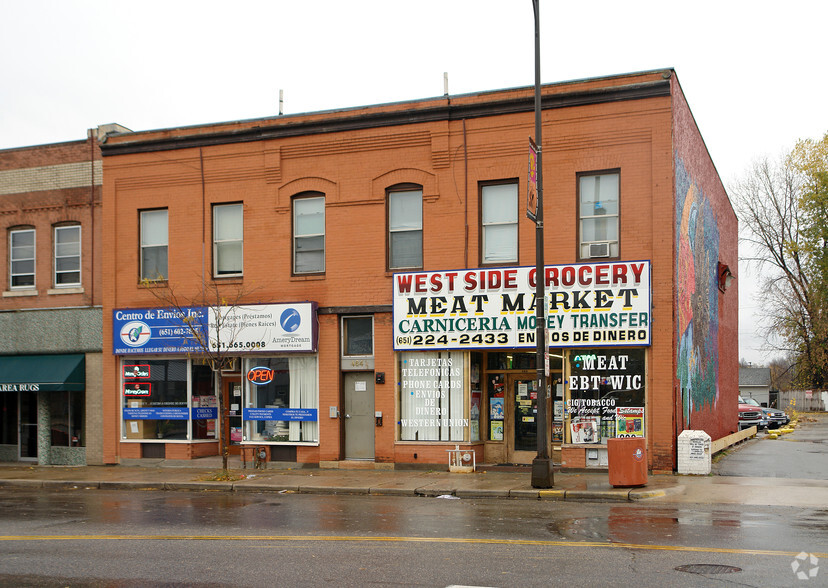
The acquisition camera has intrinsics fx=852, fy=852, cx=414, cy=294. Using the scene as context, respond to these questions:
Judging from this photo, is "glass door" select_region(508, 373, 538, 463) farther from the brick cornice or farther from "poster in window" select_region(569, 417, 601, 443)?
the brick cornice

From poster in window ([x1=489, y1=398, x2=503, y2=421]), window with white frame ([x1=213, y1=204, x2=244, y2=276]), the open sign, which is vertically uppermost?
window with white frame ([x1=213, y1=204, x2=244, y2=276])

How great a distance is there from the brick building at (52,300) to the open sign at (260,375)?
4630mm

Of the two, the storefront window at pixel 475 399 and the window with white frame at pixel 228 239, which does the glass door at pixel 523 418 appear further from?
the window with white frame at pixel 228 239

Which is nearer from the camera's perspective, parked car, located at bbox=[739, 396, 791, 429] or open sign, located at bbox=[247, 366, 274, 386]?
open sign, located at bbox=[247, 366, 274, 386]

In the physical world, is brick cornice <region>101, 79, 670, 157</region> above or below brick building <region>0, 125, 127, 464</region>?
above

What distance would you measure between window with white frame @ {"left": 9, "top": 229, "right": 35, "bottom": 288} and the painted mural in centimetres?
1765

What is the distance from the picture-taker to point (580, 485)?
16.4 metres

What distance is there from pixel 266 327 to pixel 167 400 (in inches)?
146

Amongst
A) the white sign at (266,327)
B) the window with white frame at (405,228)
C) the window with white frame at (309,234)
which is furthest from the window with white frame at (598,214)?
the white sign at (266,327)

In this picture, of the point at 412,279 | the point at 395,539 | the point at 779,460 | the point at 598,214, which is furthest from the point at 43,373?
the point at 779,460

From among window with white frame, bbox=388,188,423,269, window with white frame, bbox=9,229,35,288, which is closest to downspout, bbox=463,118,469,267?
window with white frame, bbox=388,188,423,269

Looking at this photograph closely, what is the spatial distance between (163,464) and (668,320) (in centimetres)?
1319

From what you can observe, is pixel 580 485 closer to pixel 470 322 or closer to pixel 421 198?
pixel 470 322

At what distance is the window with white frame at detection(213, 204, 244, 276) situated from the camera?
72.8 feet
